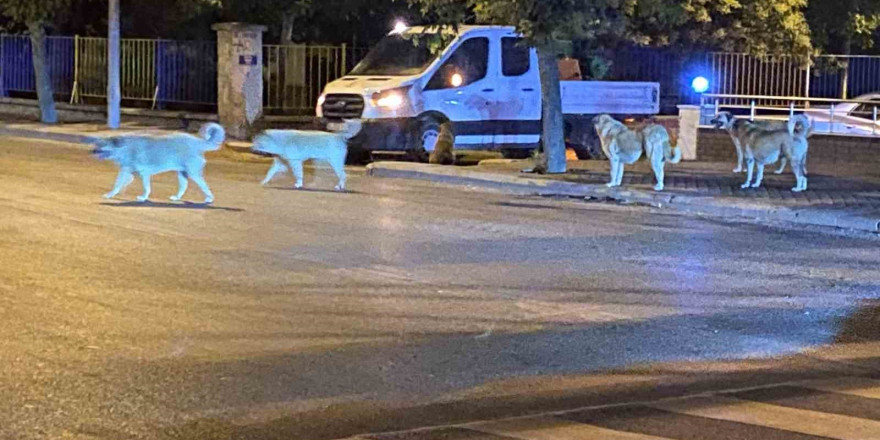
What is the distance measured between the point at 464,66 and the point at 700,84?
658 centimetres

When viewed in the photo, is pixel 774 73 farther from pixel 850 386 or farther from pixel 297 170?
pixel 850 386

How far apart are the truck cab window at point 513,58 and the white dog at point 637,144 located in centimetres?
544

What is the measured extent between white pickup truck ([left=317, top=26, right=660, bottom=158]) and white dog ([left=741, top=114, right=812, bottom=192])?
197 inches

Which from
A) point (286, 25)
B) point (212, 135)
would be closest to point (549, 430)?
point (212, 135)

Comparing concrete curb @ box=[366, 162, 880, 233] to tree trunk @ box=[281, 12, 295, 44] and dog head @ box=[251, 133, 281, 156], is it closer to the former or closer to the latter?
dog head @ box=[251, 133, 281, 156]

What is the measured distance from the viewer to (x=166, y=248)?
1192 cm

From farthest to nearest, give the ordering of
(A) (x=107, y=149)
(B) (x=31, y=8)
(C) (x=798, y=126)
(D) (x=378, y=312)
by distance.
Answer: (B) (x=31, y=8), (C) (x=798, y=126), (A) (x=107, y=149), (D) (x=378, y=312)

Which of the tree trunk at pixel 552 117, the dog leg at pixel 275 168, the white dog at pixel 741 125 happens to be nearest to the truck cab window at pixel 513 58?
the tree trunk at pixel 552 117

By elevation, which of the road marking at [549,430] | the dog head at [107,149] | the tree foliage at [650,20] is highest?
the tree foliage at [650,20]

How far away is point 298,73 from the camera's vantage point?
28438mm

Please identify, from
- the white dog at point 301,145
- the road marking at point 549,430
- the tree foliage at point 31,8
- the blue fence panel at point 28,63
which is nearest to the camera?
the road marking at point 549,430

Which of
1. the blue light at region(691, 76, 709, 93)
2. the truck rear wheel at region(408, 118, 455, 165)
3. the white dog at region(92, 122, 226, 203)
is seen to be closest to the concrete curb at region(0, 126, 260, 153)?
the truck rear wheel at region(408, 118, 455, 165)

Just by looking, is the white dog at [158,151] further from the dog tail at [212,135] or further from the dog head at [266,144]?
the dog head at [266,144]

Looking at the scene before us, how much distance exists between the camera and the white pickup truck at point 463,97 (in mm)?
21859
